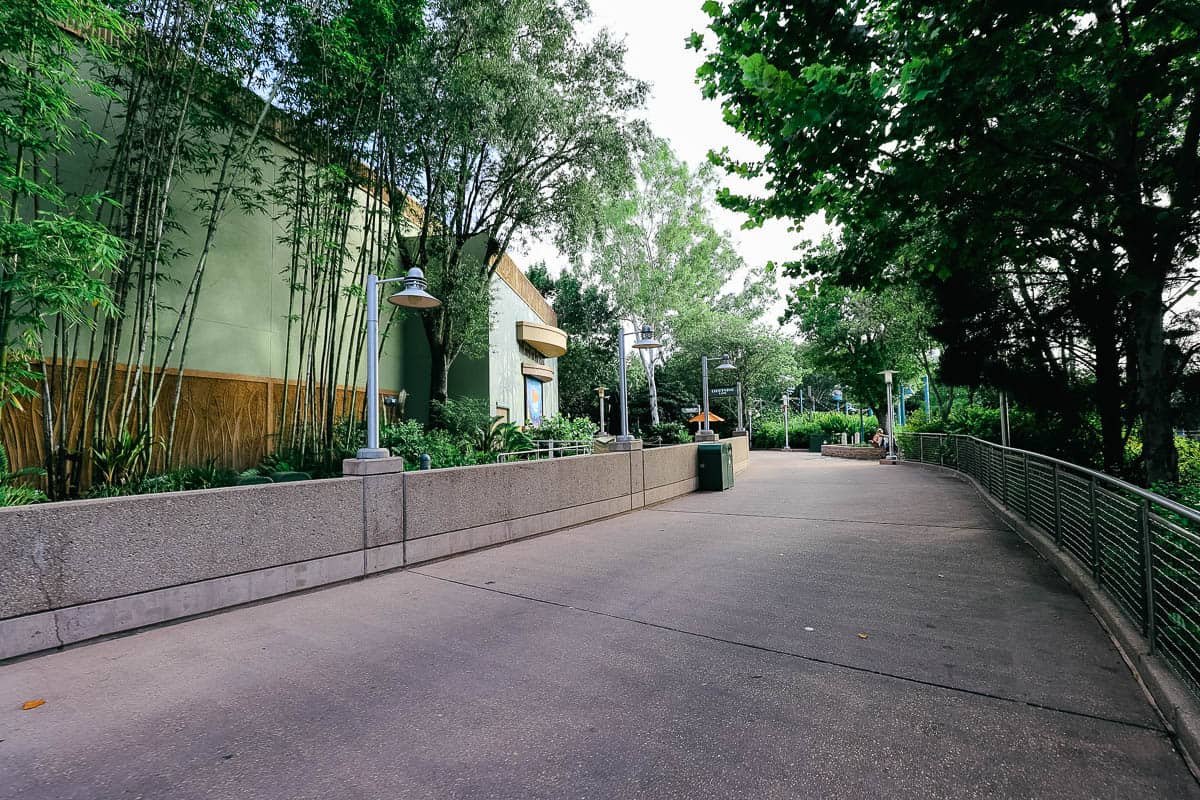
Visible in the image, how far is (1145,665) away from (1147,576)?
59 centimetres

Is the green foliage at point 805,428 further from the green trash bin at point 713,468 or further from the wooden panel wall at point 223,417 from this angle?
the wooden panel wall at point 223,417

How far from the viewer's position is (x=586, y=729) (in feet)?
8.86

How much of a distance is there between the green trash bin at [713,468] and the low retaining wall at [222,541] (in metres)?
6.10

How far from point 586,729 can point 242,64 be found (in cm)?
916

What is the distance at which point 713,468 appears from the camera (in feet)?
41.4

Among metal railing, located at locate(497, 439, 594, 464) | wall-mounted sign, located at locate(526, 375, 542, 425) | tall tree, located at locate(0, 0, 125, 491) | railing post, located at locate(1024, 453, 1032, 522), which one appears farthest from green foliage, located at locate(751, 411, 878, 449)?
tall tree, located at locate(0, 0, 125, 491)

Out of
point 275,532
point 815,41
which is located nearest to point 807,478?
point 815,41

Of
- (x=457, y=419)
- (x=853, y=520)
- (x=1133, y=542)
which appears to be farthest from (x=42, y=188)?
(x=853, y=520)

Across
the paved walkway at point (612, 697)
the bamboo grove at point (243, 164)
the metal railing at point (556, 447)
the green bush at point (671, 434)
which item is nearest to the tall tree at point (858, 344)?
the green bush at point (671, 434)

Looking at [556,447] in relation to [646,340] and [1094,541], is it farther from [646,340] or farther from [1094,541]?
[1094,541]

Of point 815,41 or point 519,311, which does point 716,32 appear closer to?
point 815,41

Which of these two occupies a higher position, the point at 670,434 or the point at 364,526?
the point at 670,434

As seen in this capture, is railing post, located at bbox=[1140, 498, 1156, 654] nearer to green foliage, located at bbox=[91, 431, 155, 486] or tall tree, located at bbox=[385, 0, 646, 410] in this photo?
green foliage, located at bbox=[91, 431, 155, 486]

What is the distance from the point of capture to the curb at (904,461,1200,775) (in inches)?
97.2
